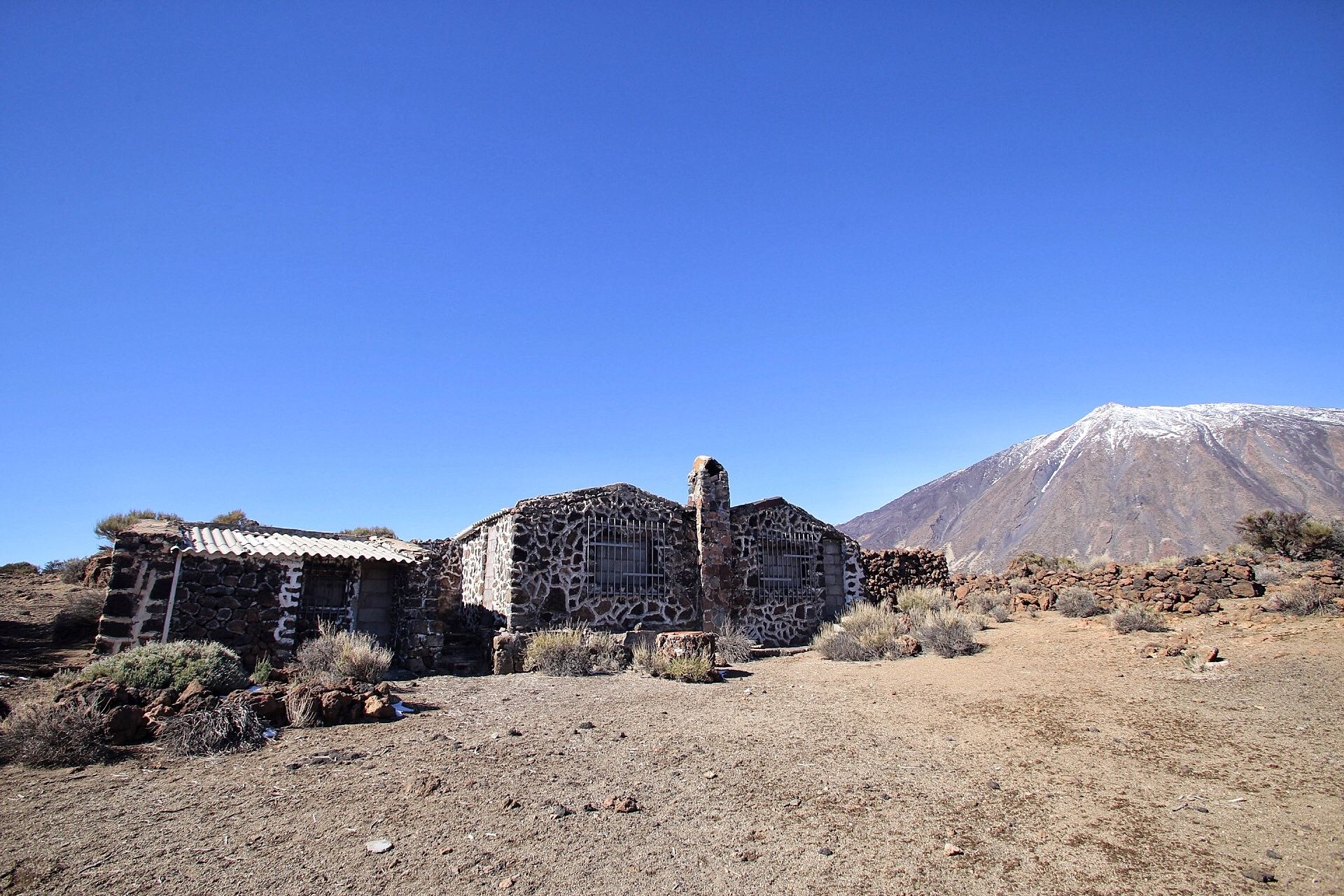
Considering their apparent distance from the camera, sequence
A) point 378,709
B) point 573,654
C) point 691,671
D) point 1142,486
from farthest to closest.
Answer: point 1142,486
point 573,654
point 691,671
point 378,709

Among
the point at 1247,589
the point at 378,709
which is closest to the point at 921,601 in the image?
the point at 1247,589

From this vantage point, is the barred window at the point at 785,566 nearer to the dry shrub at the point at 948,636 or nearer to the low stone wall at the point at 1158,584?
the low stone wall at the point at 1158,584

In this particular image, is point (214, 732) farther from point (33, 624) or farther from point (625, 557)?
point (33, 624)

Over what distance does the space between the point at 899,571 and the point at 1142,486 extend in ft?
150

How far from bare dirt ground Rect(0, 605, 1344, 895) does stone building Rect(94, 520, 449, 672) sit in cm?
615

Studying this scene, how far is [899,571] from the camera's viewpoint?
21.9 meters

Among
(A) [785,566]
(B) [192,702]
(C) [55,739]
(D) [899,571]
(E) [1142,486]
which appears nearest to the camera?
(C) [55,739]

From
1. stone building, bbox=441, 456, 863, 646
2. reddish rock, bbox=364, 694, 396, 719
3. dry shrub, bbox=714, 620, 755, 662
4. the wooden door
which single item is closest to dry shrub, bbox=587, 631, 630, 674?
dry shrub, bbox=714, 620, 755, 662

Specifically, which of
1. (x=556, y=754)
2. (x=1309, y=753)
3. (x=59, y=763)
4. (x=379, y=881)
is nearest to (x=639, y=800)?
(x=556, y=754)

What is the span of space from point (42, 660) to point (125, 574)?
3.29 m

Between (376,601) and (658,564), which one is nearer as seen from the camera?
(376,601)

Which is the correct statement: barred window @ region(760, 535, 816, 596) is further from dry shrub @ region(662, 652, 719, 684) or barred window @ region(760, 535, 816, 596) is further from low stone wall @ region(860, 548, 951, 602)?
dry shrub @ region(662, 652, 719, 684)

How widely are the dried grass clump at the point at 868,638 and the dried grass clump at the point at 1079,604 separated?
2.75 meters

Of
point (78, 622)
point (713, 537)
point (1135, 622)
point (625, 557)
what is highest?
point (713, 537)
